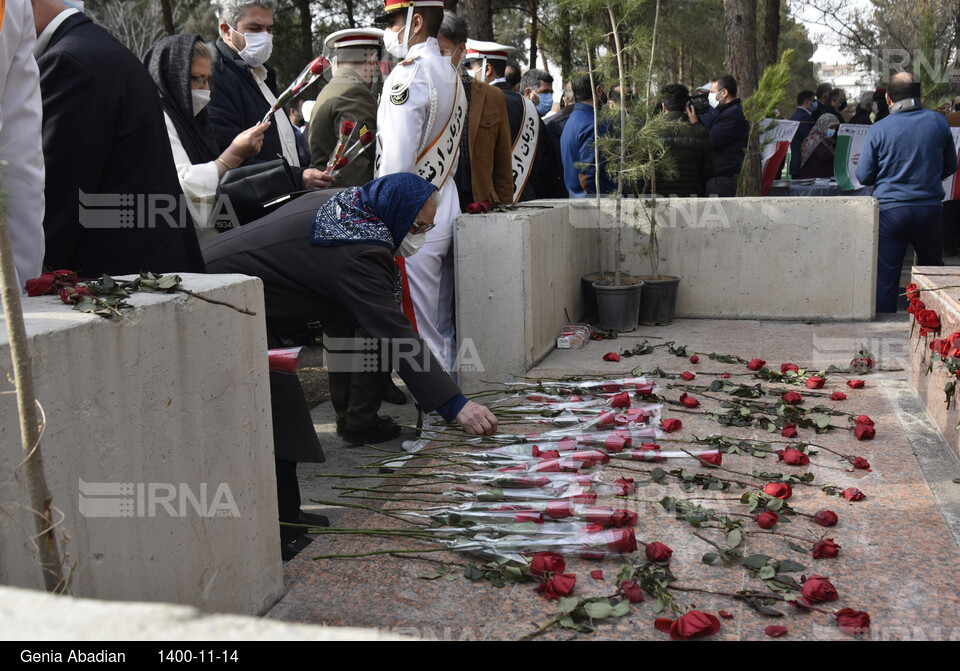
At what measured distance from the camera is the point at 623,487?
3529 mm

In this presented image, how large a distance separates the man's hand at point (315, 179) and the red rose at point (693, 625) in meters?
2.89

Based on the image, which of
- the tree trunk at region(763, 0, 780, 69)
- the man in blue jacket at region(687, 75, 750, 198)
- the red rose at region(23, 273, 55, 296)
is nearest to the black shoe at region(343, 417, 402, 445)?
the red rose at region(23, 273, 55, 296)

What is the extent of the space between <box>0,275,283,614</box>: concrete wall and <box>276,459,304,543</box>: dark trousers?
1.98 feet

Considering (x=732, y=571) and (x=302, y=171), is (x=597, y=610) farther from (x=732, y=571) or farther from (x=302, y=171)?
(x=302, y=171)

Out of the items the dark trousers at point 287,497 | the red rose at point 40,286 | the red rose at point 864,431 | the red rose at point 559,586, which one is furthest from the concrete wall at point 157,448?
the red rose at point 864,431

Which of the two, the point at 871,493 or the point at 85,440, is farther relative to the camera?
the point at 871,493

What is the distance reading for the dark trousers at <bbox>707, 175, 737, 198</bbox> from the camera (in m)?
9.02

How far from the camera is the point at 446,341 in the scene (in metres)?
5.71

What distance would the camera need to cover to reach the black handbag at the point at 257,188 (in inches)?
158

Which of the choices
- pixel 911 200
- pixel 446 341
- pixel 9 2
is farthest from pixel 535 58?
pixel 9 2

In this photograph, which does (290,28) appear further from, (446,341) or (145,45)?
(446,341)

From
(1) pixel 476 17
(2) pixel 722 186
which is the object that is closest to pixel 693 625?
(2) pixel 722 186

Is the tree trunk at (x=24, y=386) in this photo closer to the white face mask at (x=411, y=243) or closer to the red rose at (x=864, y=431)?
the white face mask at (x=411, y=243)

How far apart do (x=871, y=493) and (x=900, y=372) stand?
2.14m
